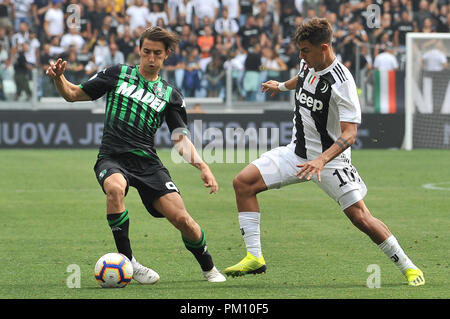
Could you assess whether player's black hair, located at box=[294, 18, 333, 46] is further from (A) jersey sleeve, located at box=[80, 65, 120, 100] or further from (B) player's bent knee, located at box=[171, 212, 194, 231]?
(B) player's bent knee, located at box=[171, 212, 194, 231]

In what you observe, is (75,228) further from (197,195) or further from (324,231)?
(197,195)

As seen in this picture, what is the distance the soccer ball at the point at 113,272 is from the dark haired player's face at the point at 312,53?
7.20 feet

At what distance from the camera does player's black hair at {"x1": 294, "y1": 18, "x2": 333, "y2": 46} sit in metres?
7.37

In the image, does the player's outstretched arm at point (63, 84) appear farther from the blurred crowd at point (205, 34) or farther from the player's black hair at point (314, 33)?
the blurred crowd at point (205, 34)

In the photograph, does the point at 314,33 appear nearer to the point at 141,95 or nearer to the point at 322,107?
the point at 322,107

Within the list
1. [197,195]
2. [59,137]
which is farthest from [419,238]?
[59,137]

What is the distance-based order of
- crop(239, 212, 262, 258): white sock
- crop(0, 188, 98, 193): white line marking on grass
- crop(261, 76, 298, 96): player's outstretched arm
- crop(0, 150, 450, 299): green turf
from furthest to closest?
crop(0, 188, 98, 193): white line marking on grass → crop(261, 76, 298, 96): player's outstretched arm → crop(239, 212, 262, 258): white sock → crop(0, 150, 450, 299): green turf

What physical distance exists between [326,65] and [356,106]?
0.44 metres

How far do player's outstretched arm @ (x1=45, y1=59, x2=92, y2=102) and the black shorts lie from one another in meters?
0.55

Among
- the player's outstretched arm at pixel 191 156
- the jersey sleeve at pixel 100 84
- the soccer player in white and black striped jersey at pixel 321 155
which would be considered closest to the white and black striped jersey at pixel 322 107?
the soccer player in white and black striped jersey at pixel 321 155

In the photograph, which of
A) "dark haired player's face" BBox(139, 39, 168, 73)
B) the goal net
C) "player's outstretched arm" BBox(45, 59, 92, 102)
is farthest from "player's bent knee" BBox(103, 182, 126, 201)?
the goal net

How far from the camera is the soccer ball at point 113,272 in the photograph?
719 cm

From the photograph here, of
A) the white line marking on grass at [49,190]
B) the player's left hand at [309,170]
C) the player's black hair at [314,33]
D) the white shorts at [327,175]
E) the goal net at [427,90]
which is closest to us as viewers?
the player's left hand at [309,170]

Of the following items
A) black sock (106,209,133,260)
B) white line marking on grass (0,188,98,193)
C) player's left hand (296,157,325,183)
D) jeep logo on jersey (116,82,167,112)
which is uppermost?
jeep logo on jersey (116,82,167,112)
